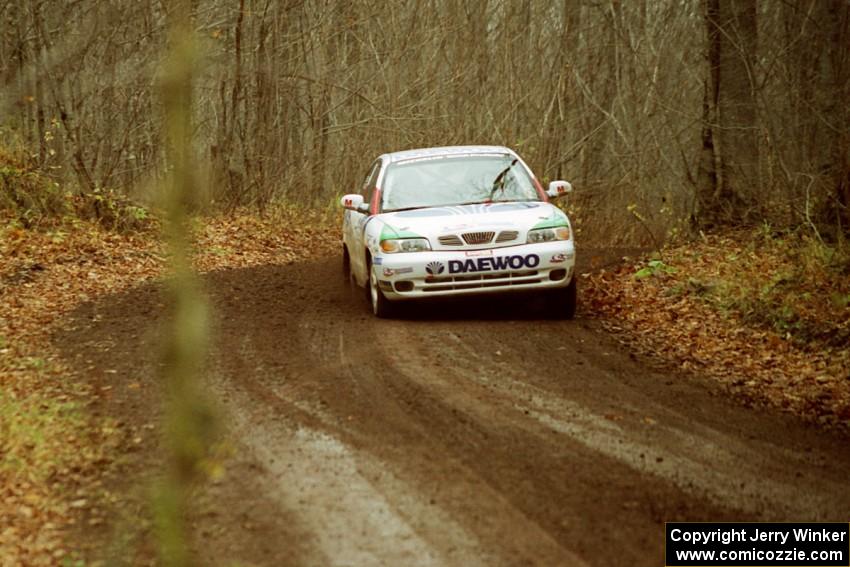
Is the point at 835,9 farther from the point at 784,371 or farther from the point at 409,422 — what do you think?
the point at 409,422

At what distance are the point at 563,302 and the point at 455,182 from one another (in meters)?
1.90

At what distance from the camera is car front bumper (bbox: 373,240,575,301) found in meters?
10.9

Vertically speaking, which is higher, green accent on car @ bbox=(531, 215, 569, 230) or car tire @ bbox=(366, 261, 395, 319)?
green accent on car @ bbox=(531, 215, 569, 230)

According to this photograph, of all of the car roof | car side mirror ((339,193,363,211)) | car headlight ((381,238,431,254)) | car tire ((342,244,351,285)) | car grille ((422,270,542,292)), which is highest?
the car roof

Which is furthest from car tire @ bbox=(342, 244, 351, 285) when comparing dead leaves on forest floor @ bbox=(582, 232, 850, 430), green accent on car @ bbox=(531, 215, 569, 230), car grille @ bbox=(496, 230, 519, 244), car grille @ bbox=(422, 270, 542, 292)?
green accent on car @ bbox=(531, 215, 569, 230)

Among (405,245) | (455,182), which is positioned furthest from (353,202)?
(405,245)

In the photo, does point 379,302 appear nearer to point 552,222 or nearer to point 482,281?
point 482,281

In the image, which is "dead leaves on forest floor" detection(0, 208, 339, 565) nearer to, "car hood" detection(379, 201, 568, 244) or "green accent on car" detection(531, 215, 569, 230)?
"car hood" detection(379, 201, 568, 244)

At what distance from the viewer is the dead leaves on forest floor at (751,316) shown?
8703 mm

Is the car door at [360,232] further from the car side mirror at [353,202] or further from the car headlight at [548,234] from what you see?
the car headlight at [548,234]

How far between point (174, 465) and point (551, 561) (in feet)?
10.9

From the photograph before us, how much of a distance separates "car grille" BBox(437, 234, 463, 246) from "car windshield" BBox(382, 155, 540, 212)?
904 mm

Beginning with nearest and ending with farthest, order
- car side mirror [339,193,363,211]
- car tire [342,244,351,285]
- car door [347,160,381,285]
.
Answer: car door [347,160,381,285]
car side mirror [339,193,363,211]
car tire [342,244,351,285]

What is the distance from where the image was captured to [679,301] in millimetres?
12086
